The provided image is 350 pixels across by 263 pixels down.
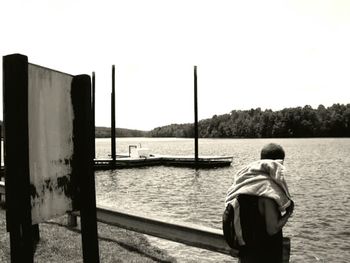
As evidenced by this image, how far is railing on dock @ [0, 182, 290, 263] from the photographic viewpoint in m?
5.32

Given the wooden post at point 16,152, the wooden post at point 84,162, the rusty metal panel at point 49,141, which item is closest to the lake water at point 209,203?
the wooden post at point 84,162

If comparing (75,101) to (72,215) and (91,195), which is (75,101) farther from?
(72,215)

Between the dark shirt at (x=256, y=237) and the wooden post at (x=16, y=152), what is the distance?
164 centimetres

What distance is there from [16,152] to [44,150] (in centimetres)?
41

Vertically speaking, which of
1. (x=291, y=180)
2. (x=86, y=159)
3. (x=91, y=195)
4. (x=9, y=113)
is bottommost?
(x=291, y=180)

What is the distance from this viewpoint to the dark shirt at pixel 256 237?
11.4 ft

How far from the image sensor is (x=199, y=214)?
17000mm

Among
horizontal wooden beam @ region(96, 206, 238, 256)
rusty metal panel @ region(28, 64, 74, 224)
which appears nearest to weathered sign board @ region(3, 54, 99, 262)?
rusty metal panel @ region(28, 64, 74, 224)

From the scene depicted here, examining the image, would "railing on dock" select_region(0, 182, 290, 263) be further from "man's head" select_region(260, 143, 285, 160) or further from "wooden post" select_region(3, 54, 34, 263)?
"wooden post" select_region(3, 54, 34, 263)

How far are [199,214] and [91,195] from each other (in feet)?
44.5

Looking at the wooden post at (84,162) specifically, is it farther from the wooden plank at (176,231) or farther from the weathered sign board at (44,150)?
the wooden plank at (176,231)

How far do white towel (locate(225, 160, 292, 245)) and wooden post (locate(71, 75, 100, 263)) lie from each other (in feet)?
4.01

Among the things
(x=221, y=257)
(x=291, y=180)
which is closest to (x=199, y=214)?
(x=221, y=257)

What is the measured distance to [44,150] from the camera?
135 inches
